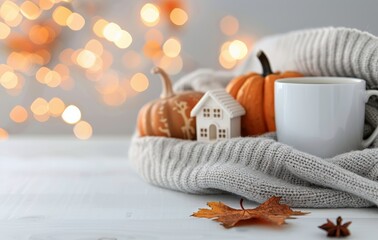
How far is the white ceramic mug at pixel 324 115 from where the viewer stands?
2.62 ft

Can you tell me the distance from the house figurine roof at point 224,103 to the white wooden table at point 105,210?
131 millimetres

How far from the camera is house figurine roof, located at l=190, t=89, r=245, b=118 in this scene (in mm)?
874

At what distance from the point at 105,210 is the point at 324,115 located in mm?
309

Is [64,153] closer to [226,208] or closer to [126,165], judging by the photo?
[126,165]

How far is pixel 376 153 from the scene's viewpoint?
75cm

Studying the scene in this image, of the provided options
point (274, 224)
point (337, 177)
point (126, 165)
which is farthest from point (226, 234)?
point (126, 165)

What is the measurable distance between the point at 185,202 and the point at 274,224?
15 cm

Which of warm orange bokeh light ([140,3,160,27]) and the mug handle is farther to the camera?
warm orange bokeh light ([140,3,160,27])

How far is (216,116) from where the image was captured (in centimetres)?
88

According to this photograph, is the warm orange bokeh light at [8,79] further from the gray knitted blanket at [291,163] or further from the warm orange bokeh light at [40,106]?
the gray knitted blanket at [291,163]

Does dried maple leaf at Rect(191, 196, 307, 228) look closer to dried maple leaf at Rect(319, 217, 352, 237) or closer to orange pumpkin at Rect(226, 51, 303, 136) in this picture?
dried maple leaf at Rect(319, 217, 352, 237)

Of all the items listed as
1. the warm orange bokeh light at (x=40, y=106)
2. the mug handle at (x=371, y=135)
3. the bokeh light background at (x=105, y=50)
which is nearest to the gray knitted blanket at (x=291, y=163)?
the mug handle at (x=371, y=135)

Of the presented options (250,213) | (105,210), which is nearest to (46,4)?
(105,210)

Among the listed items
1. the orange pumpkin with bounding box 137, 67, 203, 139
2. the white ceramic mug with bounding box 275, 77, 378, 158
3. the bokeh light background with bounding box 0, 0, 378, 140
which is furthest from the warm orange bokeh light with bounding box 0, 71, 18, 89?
the white ceramic mug with bounding box 275, 77, 378, 158
